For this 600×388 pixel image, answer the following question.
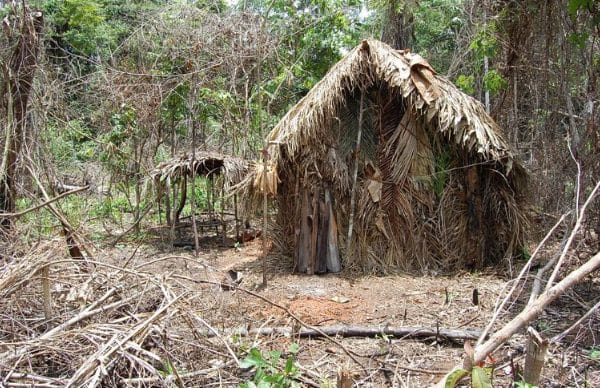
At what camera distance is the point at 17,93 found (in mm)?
6301

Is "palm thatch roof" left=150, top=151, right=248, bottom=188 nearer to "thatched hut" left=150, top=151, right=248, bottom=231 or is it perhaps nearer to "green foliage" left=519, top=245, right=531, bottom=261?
"thatched hut" left=150, top=151, right=248, bottom=231

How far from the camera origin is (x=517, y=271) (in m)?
8.48

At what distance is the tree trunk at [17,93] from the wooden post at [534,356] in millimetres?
5377

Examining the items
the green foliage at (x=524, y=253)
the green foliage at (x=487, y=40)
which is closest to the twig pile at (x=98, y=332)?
the green foliage at (x=487, y=40)

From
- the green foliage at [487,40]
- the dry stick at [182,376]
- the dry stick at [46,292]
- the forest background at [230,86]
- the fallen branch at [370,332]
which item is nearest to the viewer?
the dry stick at [182,376]

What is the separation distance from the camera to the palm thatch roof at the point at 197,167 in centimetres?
1051

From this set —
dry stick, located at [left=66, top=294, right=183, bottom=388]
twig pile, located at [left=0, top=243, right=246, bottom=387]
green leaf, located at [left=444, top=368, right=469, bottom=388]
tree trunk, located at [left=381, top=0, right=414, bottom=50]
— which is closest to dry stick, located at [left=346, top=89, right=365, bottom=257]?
tree trunk, located at [left=381, top=0, right=414, bottom=50]

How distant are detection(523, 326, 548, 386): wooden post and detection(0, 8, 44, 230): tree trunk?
212 inches

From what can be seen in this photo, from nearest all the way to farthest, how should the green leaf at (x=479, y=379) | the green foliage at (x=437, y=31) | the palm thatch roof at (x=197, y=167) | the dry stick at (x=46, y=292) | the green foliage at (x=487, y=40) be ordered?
the green leaf at (x=479, y=379)
the dry stick at (x=46, y=292)
the green foliage at (x=487, y=40)
the palm thatch roof at (x=197, y=167)
the green foliage at (x=437, y=31)

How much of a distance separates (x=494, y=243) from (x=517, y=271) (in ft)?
2.42

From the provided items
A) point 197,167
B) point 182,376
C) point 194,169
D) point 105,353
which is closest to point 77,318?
point 105,353

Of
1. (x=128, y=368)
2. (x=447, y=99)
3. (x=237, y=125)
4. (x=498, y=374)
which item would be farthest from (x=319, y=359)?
(x=237, y=125)

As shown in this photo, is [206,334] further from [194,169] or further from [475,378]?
[194,169]

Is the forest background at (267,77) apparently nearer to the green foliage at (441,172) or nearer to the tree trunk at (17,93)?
the tree trunk at (17,93)
